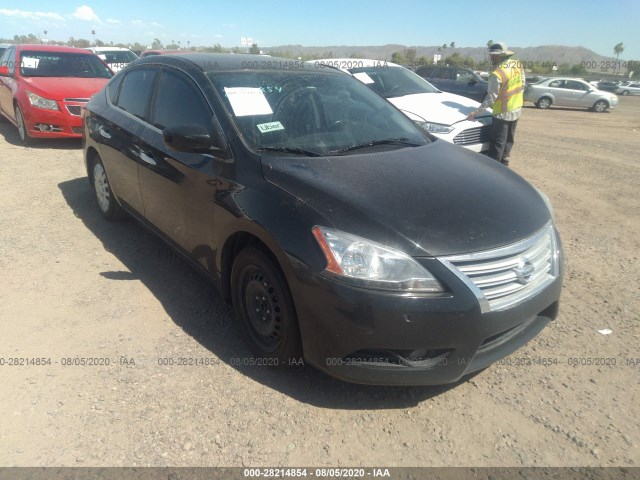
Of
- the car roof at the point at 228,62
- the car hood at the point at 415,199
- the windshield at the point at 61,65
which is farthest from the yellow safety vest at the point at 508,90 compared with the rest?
the windshield at the point at 61,65

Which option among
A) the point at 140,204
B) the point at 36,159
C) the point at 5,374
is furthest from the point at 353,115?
the point at 36,159

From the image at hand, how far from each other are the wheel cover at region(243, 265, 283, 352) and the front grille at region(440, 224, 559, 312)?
96cm

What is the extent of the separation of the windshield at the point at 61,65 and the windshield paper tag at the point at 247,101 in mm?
7248

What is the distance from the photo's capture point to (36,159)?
7.40 m

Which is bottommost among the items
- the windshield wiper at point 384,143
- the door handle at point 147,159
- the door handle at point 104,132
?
the door handle at point 147,159

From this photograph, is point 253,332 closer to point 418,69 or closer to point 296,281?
point 296,281

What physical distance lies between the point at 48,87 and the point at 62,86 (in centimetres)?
22

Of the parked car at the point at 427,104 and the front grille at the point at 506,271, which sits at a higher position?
the parked car at the point at 427,104

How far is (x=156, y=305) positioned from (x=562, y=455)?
271cm

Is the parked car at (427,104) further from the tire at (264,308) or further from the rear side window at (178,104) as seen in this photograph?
the tire at (264,308)

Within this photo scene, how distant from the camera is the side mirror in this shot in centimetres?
281

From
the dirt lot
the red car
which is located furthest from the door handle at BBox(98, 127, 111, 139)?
the red car

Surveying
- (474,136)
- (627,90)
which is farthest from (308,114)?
(627,90)

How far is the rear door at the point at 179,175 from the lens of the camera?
9.89 ft
